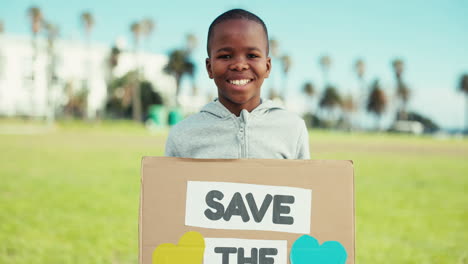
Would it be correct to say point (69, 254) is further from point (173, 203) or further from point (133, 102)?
point (133, 102)

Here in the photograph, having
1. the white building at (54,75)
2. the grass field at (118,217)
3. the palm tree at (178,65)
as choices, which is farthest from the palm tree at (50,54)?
the grass field at (118,217)

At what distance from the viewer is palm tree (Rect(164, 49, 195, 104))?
5809 cm

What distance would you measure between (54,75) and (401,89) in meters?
63.2

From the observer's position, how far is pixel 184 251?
5.48 ft

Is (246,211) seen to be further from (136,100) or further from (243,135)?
(136,100)

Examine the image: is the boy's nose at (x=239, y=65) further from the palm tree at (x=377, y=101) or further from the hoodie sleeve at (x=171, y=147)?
the palm tree at (x=377, y=101)

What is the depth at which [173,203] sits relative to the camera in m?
1.71

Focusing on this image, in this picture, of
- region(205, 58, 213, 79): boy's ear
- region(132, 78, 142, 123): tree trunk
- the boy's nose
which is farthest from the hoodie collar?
region(132, 78, 142, 123): tree trunk

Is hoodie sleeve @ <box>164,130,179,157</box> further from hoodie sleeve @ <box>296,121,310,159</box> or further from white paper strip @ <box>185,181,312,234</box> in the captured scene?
hoodie sleeve @ <box>296,121,310,159</box>

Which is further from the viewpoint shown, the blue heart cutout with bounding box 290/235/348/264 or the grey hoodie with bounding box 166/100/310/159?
the grey hoodie with bounding box 166/100/310/159

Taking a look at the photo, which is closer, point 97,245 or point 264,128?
point 264,128

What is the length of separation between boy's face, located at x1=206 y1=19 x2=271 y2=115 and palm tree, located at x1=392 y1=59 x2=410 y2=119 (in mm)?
74560

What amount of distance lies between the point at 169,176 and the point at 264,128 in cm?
57

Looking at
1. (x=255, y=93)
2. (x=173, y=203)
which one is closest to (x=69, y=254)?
(x=173, y=203)
